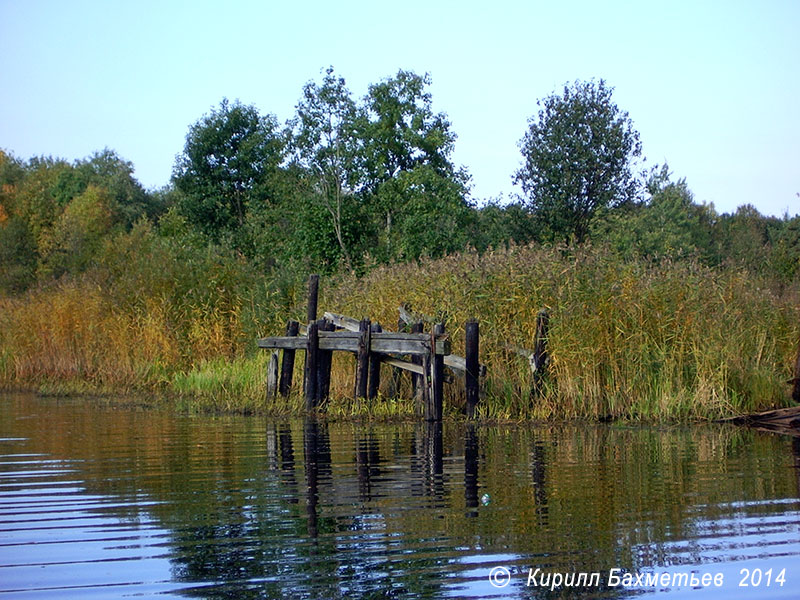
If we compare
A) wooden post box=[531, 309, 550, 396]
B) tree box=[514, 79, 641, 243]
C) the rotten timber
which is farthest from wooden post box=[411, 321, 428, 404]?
tree box=[514, 79, 641, 243]

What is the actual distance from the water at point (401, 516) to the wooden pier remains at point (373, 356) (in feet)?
6.38

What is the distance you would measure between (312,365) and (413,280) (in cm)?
238

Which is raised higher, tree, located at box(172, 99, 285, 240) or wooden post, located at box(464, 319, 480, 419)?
tree, located at box(172, 99, 285, 240)

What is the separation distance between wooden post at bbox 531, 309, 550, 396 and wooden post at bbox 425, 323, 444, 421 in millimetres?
1323

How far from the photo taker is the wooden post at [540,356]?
558 inches

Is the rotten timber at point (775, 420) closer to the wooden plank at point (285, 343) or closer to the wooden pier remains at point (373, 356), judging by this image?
the wooden pier remains at point (373, 356)

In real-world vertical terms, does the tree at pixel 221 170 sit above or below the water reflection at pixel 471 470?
above

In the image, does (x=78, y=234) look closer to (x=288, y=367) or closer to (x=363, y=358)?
(x=288, y=367)

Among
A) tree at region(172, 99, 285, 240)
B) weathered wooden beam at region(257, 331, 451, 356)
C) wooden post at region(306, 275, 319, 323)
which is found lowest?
weathered wooden beam at region(257, 331, 451, 356)

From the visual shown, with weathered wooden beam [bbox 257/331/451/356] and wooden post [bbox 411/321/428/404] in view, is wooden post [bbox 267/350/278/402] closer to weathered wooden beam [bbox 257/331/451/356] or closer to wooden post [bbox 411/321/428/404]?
weathered wooden beam [bbox 257/331/451/356]

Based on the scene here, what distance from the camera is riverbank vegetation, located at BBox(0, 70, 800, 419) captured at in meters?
14.2

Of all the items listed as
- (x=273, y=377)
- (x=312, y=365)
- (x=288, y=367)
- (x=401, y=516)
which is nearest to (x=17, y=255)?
(x=273, y=377)

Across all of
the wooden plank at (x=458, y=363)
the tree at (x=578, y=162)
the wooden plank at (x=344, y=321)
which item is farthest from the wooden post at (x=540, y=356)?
the tree at (x=578, y=162)

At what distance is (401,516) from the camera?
280 inches
